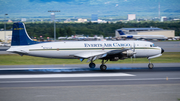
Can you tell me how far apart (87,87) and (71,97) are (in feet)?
9.90

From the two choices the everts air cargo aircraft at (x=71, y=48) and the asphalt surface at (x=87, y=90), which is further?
the everts air cargo aircraft at (x=71, y=48)

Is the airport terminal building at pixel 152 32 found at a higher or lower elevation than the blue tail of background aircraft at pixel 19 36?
higher

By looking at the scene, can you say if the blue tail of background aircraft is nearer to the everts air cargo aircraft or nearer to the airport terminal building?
the everts air cargo aircraft

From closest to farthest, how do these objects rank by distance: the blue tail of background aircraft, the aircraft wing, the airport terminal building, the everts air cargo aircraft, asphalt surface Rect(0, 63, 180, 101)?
1. asphalt surface Rect(0, 63, 180, 101)
2. the aircraft wing
3. the everts air cargo aircraft
4. the blue tail of background aircraft
5. the airport terminal building

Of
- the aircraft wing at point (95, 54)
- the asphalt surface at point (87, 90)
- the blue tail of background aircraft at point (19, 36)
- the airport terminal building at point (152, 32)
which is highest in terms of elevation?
the airport terminal building at point (152, 32)

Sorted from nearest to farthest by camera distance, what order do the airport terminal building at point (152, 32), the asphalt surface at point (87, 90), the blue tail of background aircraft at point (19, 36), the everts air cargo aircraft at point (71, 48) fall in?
1. the asphalt surface at point (87, 90)
2. the everts air cargo aircraft at point (71, 48)
3. the blue tail of background aircraft at point (19, 36)
4. the airport terminal building at point (152, 32)

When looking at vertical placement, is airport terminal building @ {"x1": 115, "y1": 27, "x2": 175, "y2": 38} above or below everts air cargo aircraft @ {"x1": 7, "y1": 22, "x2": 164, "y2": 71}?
above

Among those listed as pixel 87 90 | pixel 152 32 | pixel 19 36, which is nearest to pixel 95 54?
pixel 19 36

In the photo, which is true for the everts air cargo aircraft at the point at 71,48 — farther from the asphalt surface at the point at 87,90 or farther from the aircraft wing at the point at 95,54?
the asphalt surface at the point at 87,90

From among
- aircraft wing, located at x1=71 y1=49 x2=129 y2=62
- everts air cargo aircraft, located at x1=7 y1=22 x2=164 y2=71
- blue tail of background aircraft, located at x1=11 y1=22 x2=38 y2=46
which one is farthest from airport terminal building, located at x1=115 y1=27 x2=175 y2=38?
blue tail of background aircraft, located at x1=11 y1=22 x2=38 y2=46

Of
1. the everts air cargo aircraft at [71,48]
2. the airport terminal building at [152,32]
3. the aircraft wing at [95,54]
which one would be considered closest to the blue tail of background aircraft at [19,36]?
the everts air cargo aircraft at [71,48]

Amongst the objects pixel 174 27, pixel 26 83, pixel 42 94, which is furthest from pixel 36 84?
pixel 174 27

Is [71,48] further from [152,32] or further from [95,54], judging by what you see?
[152,32]

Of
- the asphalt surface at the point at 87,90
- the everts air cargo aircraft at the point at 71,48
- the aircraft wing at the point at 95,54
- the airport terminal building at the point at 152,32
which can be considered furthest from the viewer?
the airport terminal building at the point at 152,32
